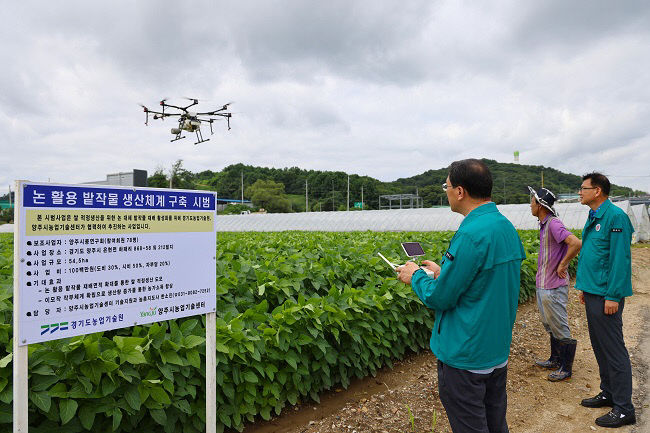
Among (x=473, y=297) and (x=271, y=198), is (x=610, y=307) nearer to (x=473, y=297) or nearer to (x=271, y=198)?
(x=473, y=297)

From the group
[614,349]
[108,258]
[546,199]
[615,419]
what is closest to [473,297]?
[108,258]

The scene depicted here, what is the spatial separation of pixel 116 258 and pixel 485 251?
73.0 inches

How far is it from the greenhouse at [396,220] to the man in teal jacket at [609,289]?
62.9 ft

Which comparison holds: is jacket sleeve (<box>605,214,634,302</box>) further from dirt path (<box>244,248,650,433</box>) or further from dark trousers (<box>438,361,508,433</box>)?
dark trousers (<box>438,361,508,433</box>)

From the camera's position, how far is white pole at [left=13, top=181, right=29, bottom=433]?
1.85 m

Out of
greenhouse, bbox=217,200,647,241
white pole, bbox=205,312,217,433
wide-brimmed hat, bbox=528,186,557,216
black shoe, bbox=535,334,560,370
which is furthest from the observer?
greenhouse, bbox=217,200,647,241

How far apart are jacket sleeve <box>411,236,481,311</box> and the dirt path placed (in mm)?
1591

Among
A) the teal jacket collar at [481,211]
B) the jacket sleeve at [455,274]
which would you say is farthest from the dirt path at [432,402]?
the teal jacket collar at [481,211]

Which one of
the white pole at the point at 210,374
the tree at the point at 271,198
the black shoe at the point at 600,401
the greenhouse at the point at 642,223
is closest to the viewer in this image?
the white pole at the point at 210,374

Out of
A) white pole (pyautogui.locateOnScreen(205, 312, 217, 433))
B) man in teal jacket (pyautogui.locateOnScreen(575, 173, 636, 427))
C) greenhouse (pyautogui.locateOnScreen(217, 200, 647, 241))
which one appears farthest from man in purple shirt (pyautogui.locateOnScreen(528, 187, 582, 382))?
greenhouse (pyautogui.locateOnScreen(217, 200, 647, 241))

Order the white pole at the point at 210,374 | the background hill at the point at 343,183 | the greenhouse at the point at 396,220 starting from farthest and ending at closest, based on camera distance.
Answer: the background hill at the point at 343,183
the greenhouse at the point at 396,220
the white pole at the point at 210,374

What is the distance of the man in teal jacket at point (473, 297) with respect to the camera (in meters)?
2.08

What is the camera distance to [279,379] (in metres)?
3.07

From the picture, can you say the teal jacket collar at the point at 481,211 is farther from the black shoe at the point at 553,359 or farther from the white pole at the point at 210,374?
the black shoe at the point at 553,359
